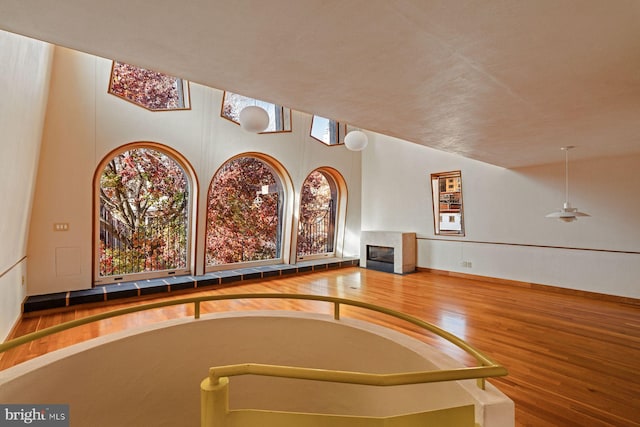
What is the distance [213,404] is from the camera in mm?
1052

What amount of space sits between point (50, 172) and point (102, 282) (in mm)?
1882

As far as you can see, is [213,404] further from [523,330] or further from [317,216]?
[317,216]

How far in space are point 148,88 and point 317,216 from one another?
4.78 meters

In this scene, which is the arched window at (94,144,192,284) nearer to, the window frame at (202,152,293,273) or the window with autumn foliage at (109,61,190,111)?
the window with autumn foliage at (109,61,190,111)

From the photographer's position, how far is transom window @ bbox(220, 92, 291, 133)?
20.3ft

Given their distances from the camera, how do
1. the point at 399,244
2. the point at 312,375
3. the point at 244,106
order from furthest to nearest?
the point at 399,244 < the point at 244,106 < the point at 312,375

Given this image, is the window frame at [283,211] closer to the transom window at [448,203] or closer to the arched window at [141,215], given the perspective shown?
the arched window at [141,215]

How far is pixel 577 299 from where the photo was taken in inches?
205

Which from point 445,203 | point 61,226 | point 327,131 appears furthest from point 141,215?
point 445,203

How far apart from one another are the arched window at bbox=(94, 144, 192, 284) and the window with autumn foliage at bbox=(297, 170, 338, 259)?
2.90 m

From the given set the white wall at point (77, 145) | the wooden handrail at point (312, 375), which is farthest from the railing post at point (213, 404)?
the white wall at point (77, 145)

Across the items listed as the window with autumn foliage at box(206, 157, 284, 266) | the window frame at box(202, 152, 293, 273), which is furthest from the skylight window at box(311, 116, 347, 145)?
the window with autumn foliage at box(206, 157, 284, 266)

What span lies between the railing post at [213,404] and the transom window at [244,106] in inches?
195

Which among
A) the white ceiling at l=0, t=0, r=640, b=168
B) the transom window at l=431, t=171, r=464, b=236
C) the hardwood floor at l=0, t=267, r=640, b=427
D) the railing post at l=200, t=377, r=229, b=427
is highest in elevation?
the white ceiling at l=0, t=0, r=640, b=168
